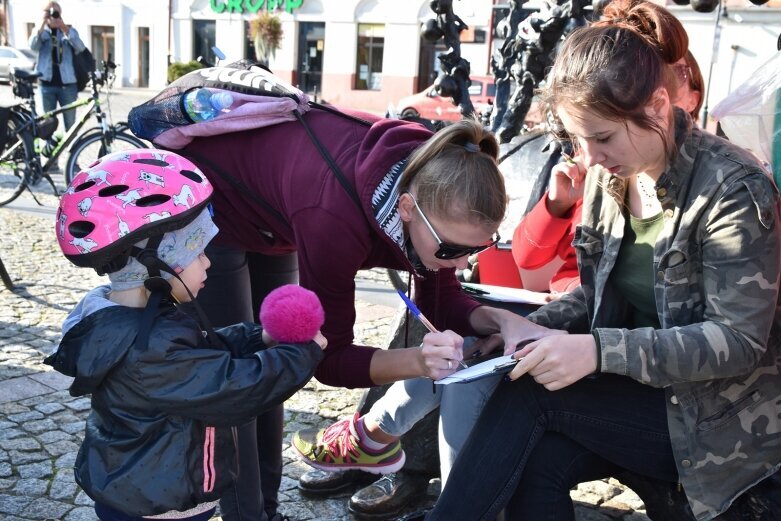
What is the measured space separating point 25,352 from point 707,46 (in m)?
19.7

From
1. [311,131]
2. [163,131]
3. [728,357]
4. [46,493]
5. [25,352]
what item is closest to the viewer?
[728,357]

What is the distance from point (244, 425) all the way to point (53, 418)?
1.41 m

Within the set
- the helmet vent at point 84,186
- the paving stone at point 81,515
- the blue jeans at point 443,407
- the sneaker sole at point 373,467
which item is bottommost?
the paving stone at point 81,515

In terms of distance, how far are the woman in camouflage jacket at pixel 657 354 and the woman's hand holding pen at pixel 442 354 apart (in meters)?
0.13

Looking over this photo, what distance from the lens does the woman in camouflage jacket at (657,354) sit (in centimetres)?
170

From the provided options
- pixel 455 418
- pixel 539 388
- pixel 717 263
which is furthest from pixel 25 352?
pixel 717 263

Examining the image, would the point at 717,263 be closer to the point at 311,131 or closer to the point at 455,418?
the point at 455,418

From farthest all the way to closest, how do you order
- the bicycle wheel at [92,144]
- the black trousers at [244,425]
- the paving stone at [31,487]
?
the bicycle wheel at [92,144] < the paving stone at [31,487] < the black trousers at [244,425]

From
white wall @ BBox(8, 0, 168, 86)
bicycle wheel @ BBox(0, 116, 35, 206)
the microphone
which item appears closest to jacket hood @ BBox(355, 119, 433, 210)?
the microphone

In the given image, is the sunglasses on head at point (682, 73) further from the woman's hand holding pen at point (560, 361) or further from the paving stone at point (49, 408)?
the paving stone at point (49, 408)

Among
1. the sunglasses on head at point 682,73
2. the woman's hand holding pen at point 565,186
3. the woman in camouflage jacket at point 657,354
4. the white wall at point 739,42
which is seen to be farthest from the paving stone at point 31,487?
the white wall at point 739,42

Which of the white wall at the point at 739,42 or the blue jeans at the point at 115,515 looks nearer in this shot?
the blue jeans at the point at 115,515

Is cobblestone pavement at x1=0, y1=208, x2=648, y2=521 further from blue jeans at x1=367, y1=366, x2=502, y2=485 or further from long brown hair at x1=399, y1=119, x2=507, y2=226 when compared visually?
long brown hair at x1=399, y1=119, x2=507, y2=226

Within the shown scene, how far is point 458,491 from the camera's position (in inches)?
71.2
